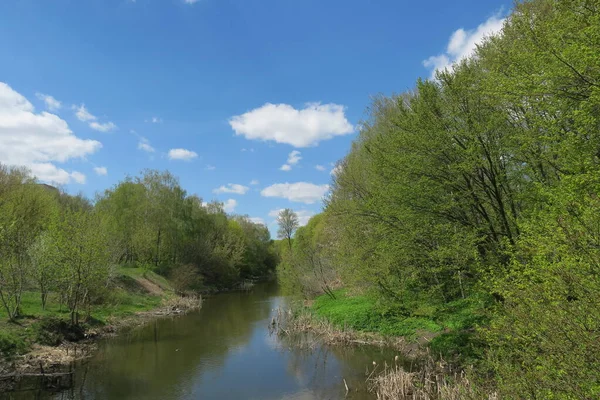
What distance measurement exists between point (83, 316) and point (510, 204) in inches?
1047

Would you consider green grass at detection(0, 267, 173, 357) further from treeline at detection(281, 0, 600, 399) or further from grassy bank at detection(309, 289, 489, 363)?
treeline at detection(281, 0, 600, 399)

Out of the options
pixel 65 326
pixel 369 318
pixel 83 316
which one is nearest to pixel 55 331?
pixel 65 326

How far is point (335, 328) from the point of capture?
78.4 ft

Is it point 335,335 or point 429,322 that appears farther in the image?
point 335,335

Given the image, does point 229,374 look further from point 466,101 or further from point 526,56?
point 526,56

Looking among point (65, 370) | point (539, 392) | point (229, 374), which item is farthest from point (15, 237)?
point (539, 392)

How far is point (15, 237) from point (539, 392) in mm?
26728

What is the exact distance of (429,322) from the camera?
21.3m

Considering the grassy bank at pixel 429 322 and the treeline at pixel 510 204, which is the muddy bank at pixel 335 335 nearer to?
the grassy bank at pixel 429 322

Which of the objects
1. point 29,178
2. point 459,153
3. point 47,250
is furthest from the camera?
point 29,178

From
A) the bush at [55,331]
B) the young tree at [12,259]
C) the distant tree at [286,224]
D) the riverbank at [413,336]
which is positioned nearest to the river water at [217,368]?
the riverbank at [413,336]

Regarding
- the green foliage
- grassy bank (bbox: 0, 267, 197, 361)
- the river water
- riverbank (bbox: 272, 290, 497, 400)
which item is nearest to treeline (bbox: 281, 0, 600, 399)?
riverbank (bbox: 272, 290, 497, 400)

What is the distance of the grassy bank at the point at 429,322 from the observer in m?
17.1

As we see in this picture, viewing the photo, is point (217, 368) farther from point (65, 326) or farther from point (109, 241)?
point (109, 241)
